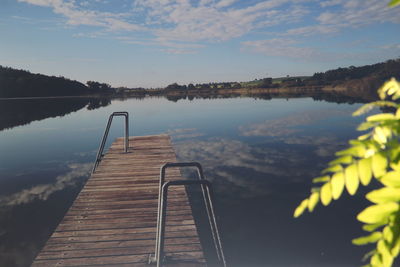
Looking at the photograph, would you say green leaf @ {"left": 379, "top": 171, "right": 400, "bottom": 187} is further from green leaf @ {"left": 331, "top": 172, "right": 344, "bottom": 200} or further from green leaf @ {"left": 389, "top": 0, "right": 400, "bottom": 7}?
green leaf @ {"left": 389, "top": 0, "right": 400, "bottom": 7}

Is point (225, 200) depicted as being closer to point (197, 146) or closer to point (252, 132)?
point (197, 146)

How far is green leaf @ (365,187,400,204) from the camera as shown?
0.77m

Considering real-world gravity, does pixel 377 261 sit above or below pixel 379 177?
below

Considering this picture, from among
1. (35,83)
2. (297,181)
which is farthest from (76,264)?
(35,83)

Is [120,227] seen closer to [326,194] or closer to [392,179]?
[326,194]

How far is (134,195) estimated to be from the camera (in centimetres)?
680

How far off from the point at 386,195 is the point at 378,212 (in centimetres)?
6

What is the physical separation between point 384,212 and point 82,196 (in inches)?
275

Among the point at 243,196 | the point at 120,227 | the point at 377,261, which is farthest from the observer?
the point at 243,196

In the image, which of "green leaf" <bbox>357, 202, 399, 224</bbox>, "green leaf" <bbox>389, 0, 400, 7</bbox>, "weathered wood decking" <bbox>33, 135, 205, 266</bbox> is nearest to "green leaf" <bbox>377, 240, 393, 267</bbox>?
"green leaf" <bbox>357, 202, 399, 224</bbox>

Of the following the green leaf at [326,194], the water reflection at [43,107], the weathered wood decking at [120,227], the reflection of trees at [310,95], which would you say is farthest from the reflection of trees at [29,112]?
the reflection of trees at [310,95]

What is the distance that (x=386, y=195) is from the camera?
0.78 meters

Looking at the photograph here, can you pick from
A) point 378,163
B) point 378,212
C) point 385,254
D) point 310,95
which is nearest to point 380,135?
point 378,163

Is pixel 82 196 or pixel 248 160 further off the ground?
pixel 82 196
